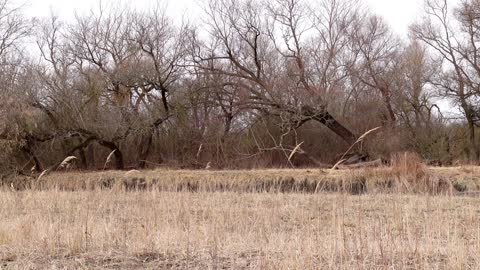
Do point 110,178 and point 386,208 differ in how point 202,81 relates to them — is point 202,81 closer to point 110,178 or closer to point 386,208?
point 110,178

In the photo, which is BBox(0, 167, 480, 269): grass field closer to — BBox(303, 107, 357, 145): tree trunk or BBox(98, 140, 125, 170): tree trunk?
BBox(98, 140, 125, 170): tree trunk

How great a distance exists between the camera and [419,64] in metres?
29.7

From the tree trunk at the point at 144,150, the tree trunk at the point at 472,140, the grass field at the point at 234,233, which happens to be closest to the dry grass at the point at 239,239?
the grass field at the point at 234,233

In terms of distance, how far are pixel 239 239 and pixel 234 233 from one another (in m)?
0.65

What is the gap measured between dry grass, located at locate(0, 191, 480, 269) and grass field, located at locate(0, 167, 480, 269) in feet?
0.06

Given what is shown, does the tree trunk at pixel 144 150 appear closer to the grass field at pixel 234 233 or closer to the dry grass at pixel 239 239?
the grass field at pixel 234 233

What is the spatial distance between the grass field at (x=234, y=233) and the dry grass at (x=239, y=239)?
2cm

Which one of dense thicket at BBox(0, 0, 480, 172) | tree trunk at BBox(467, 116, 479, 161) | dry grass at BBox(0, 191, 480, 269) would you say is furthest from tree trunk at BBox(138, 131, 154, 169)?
tree trunk at BBox(467, 116, 479, 161)

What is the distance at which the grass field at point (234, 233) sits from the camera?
5.87 meters

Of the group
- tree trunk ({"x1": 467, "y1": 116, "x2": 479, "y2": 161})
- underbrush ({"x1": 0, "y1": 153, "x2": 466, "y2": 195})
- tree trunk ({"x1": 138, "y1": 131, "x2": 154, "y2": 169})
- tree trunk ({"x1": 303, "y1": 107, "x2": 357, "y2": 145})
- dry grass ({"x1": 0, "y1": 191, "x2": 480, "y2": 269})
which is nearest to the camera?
dry grass ({"x1": 0, "y1": 191, "x2": 480, "y2": 269})

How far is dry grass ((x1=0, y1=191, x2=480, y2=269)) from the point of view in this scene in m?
5.82

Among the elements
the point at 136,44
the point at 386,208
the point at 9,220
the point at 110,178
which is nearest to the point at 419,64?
the point at 136,44

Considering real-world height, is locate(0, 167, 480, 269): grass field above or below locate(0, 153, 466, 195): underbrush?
below

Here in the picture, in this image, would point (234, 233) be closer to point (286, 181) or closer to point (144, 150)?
point (286, 181)
